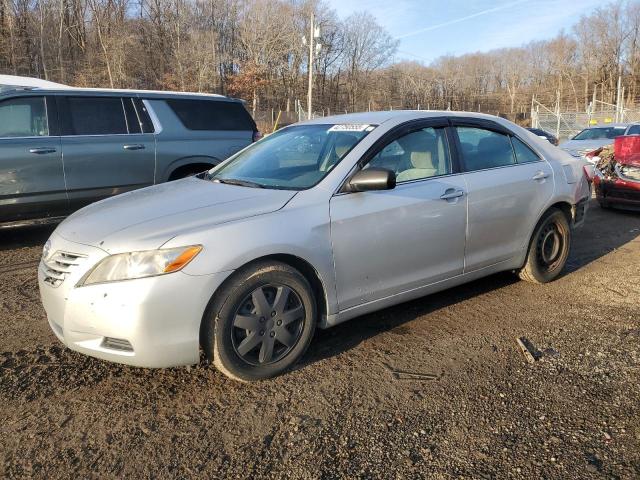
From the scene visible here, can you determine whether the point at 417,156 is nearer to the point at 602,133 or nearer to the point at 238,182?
the point at 238,182

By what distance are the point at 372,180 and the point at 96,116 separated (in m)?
4.50

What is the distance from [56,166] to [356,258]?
4272mm

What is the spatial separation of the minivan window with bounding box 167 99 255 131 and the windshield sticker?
3612mm

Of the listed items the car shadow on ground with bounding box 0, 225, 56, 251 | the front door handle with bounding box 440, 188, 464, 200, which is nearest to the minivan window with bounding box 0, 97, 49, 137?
the car shadow on ground with bounding box 0, 225, 56, 251

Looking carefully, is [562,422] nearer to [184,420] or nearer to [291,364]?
[291,364]

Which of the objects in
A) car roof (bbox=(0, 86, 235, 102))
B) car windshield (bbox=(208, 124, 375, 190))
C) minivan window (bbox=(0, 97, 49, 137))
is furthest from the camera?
car roof (bbox=(0, 86, 235, 102))

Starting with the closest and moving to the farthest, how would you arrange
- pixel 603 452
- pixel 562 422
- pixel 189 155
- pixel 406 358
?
pixel 603 452, pixel 562 422, pixel 406 358, pixel 189 155

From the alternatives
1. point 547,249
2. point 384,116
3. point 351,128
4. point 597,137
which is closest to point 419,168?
point 384,116

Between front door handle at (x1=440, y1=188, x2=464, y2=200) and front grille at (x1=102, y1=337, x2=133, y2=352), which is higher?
front door handle at (x1=440, y1=188, x2=464, y2=200)

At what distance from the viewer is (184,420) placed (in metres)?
2.69

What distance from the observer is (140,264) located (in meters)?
2.71

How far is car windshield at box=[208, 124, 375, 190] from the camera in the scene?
11.6 feet

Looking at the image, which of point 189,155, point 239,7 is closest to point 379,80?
point 239,7

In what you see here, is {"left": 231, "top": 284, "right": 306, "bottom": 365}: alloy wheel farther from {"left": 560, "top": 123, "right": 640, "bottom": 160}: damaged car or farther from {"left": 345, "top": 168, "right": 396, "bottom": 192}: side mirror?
{"left": 560, "top": 123, "right": 640, "bottom": 160}: damaged car
